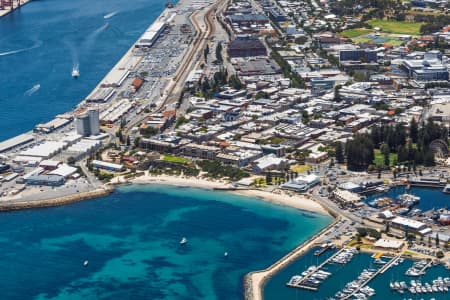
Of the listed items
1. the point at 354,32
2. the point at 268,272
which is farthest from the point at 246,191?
the point at 354,32

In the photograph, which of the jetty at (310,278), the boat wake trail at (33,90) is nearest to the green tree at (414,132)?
the jetty at (310,278)

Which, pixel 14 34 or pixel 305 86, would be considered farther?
pixel 14 34

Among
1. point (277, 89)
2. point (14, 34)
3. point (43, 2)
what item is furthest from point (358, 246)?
point (43, 2)

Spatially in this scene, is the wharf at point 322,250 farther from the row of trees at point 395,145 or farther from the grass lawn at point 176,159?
the grass lawn at point 176,159

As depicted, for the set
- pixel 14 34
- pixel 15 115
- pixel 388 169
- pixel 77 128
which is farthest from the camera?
pixel 14 34

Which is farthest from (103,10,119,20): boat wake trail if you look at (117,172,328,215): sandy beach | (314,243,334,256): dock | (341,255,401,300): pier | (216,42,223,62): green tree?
(341,255,401,300): pier

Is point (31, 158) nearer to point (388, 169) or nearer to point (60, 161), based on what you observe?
point (60, 161)
